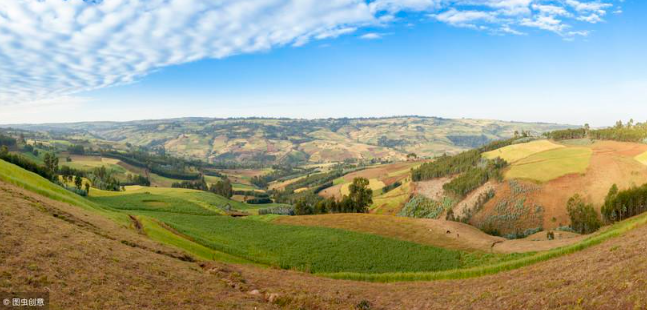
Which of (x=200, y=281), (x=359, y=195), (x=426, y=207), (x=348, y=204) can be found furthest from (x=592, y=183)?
(x=200, y=281)

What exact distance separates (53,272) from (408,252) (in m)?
48.6

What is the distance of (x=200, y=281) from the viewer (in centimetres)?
2730

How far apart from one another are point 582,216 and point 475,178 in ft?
233

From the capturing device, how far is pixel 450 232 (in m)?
71.2

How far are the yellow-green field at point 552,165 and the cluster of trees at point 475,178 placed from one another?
7199mm

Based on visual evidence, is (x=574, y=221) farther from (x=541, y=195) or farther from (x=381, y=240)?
(x=381, y=240)

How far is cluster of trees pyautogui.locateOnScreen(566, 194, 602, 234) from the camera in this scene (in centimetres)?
9512

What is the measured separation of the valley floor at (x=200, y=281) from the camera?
18281mm

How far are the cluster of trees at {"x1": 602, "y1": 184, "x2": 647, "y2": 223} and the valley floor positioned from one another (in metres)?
94.4

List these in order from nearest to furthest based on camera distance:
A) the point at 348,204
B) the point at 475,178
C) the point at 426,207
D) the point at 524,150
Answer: the point at 348,204 < the point at 475,178 < the point at 426,207 < the point at 524,150

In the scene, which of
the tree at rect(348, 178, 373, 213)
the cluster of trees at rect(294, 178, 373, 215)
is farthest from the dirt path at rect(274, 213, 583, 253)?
the tree at rect(348, 178, 373, 213)

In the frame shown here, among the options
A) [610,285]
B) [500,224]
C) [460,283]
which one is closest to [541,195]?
[500,224]

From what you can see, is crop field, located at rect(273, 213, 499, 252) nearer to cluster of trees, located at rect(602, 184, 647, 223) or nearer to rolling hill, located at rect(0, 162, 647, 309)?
rolling hill, located at rect(0, 162, 647, 309)

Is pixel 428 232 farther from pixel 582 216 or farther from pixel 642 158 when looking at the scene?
pixel 642 158
